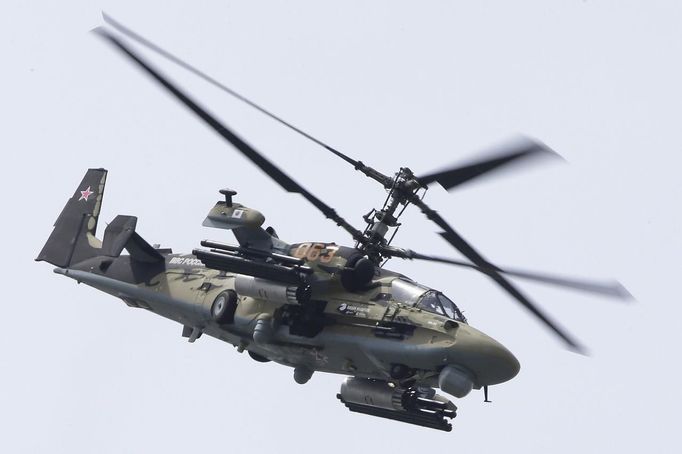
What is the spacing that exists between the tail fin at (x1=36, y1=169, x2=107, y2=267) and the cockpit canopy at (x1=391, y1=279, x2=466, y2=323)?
11.6 meters

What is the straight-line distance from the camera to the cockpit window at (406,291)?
3034 cm

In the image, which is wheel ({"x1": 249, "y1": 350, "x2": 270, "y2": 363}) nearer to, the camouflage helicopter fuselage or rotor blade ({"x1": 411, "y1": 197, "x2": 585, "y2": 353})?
the camouflage helicopter fuselage

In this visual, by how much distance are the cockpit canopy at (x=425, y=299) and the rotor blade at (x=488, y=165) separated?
2740 millimetres

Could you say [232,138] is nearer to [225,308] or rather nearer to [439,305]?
[225,308]

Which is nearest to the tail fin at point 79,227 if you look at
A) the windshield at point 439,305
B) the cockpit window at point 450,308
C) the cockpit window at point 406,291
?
the cockpit window at point 406,291

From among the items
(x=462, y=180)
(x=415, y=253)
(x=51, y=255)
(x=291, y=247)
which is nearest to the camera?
(x=462, y=180)

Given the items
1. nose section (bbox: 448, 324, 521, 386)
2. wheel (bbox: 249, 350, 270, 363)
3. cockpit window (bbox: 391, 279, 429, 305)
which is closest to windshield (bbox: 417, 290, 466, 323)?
cockpit window (bbox: 391, 279, 429, 305)

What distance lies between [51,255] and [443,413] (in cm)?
1460

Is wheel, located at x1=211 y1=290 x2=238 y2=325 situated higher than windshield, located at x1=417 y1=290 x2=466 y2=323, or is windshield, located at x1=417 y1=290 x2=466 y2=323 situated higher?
windshield, located at x1=417 y1=290 x2=466 y2=323

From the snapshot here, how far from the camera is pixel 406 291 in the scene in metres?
30.6

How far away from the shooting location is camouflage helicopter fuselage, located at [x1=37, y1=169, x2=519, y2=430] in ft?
95.9

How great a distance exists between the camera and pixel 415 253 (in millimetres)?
29938

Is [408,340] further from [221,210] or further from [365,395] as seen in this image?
[221,210]

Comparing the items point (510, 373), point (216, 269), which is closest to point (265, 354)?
point (216, 269)
